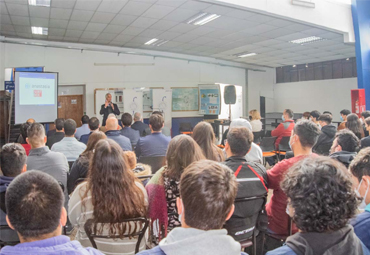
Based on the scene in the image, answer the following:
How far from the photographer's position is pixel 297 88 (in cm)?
1455

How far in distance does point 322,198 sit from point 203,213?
0.42m

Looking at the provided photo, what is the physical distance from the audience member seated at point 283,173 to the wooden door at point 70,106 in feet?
29.0

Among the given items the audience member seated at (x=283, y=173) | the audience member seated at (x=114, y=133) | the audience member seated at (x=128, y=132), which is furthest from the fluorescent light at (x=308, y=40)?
the audience member seated at (x=283, y=173)

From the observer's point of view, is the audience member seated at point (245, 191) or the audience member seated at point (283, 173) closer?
the audience member seated at point (245, 191)

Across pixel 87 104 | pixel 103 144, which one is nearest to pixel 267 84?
pixel 87 104

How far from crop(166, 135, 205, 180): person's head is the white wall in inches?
492

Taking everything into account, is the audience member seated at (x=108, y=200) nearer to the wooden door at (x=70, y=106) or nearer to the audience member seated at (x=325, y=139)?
the audience member seated at (x=325, y=139)

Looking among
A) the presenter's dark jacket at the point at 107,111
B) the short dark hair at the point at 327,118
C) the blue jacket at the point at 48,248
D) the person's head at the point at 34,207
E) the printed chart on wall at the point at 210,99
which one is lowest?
Answer: the blue jacket at the point at 48,248

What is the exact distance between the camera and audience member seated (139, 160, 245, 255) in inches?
35.0

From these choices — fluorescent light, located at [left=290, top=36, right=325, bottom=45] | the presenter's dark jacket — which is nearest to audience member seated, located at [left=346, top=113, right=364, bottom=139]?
fluorescent light, located at [left=290, top=36, right=325, bottom=45]

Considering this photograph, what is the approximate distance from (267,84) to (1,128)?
12361 millimetres

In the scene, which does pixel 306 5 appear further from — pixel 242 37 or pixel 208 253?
pixel 208 253

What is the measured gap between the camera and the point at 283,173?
2.10 meters

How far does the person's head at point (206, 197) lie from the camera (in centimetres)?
98
